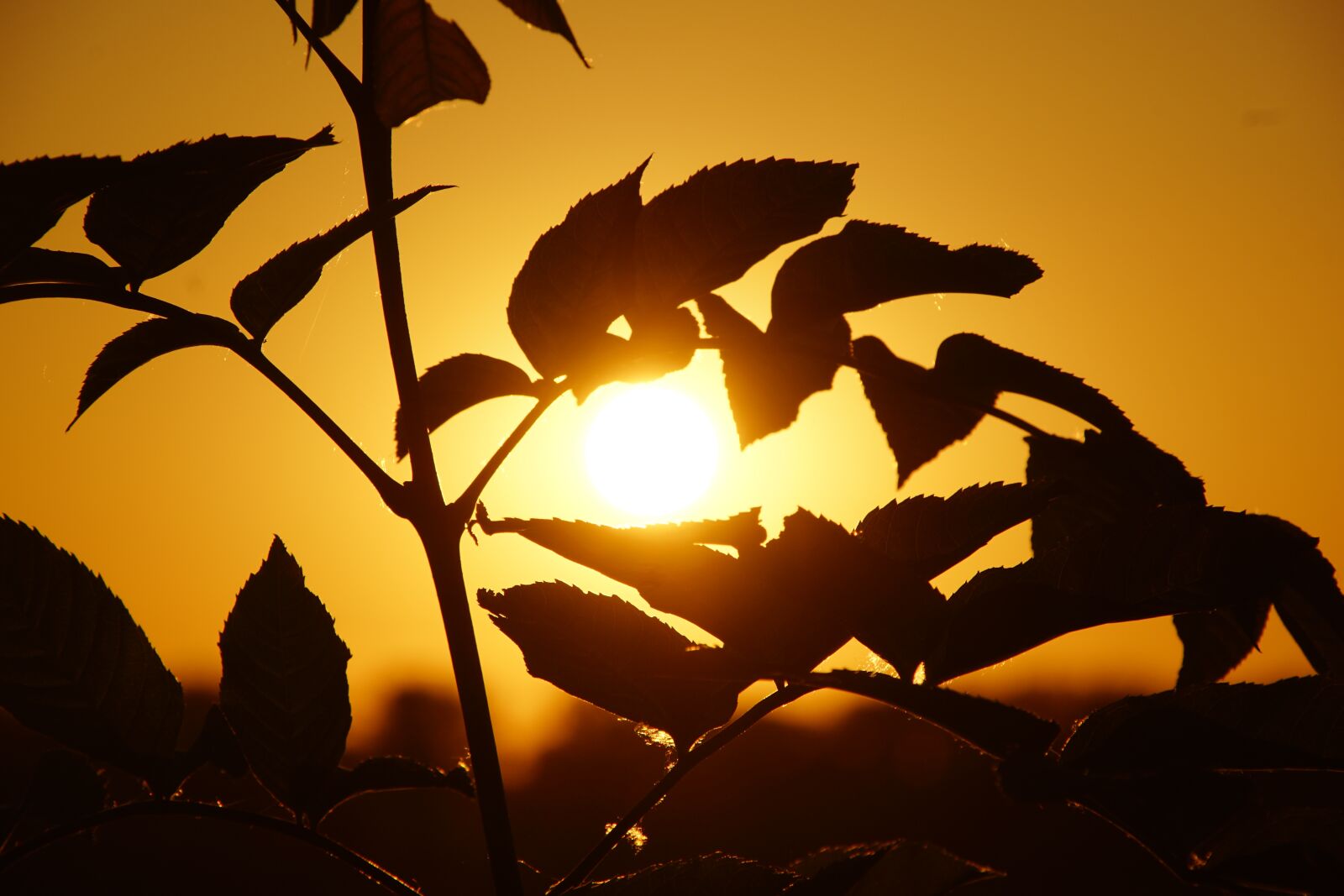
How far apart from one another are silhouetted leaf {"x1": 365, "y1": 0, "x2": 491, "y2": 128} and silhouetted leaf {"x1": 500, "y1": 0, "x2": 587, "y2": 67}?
0.34 ft

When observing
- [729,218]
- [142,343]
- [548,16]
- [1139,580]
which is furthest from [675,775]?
[548,16]

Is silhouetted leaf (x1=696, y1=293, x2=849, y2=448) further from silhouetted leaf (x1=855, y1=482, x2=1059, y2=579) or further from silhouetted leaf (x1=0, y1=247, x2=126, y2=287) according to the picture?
silhouetted leaf (x1=0, y1=247, x2=126, y2=287)

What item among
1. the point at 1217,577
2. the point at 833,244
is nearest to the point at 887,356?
the point at 833,244

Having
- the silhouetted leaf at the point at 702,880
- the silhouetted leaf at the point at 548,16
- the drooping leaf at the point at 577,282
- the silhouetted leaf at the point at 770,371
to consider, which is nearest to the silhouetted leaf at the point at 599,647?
the silhouetted leaf at the point at 702,880

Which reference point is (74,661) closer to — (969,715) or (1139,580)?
(969,715)

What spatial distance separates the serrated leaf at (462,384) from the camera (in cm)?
117

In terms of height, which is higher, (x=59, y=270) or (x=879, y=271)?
(x=879, y=271)

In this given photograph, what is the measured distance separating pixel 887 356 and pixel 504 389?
502 millimetres

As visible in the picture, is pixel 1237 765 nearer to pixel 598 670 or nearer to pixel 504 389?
pixel 598 670

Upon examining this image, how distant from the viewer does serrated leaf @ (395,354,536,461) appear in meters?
1.17

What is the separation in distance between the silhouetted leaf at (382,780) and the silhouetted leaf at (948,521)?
484 mm

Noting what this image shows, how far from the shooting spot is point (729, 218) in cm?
104

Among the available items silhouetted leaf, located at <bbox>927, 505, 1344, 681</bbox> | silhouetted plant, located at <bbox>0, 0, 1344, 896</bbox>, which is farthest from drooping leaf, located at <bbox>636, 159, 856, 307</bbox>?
silhouetted leaf, located at <bbox>927, 505, 1344, 681</bbox>

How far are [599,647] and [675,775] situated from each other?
0.15 metres
